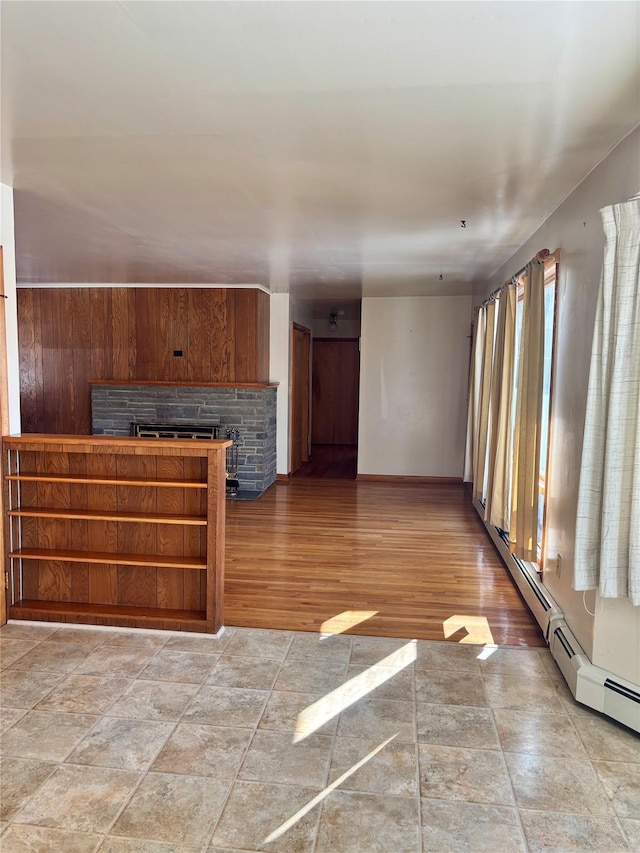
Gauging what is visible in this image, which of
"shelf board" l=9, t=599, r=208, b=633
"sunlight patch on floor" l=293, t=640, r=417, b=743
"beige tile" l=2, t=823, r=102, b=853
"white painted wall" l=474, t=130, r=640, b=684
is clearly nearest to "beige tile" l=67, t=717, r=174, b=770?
"beige tile" l=2, t=823, r=102, b=853

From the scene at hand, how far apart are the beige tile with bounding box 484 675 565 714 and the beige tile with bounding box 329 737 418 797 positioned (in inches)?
21.4

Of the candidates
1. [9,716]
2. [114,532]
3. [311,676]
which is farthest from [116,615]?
[311,676]

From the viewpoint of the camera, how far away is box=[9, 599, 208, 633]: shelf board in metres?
3.16

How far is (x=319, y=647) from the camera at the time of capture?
9.91 ft

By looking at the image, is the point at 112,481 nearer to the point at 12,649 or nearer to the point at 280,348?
the point at 12,649

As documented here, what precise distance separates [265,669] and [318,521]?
2.71 m

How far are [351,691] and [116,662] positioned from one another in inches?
45.9

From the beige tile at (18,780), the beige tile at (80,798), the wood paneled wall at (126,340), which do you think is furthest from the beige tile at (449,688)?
the wood paneled wall at (126,340)

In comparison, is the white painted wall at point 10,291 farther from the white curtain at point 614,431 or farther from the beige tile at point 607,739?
the beige tile at point 607,739

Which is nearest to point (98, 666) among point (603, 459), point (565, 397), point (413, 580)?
point (413, 580)

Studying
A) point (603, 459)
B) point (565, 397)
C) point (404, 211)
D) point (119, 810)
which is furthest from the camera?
point (404, 211)

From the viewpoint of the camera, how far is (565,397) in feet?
10.1

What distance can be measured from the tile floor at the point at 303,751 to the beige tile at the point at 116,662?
10mm

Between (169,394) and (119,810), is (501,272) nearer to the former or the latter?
(169,394)
